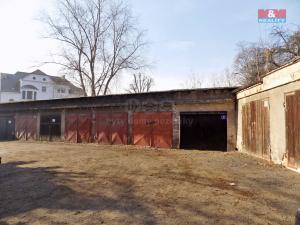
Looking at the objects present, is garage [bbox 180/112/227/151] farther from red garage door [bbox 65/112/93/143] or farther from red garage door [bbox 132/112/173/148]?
red garage door [bbox 65/112/93/143]

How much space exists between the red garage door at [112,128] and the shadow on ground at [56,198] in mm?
10453

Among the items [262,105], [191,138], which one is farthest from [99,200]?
[191,138]

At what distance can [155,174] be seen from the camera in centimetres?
847

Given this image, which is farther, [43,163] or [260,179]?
[43,163]

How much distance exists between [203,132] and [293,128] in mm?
9626

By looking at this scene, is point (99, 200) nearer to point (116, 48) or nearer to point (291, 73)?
point (291, 73)

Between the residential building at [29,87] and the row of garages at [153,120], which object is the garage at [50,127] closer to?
the row of garages at [153,120]

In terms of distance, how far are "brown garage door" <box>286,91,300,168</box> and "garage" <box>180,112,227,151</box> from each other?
8175 millimetres

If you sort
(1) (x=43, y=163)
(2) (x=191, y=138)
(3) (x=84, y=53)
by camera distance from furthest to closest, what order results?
(3) (x=84, y=53), (2) (x=191, y=138), (1) (x=43, y=163)

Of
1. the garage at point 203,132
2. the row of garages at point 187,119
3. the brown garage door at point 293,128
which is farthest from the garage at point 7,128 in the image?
the brown garage door at point 293,128

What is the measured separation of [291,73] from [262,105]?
286 cm

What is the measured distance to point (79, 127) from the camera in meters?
21.1

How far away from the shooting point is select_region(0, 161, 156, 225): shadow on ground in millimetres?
5152

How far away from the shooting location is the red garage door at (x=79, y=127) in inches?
812
